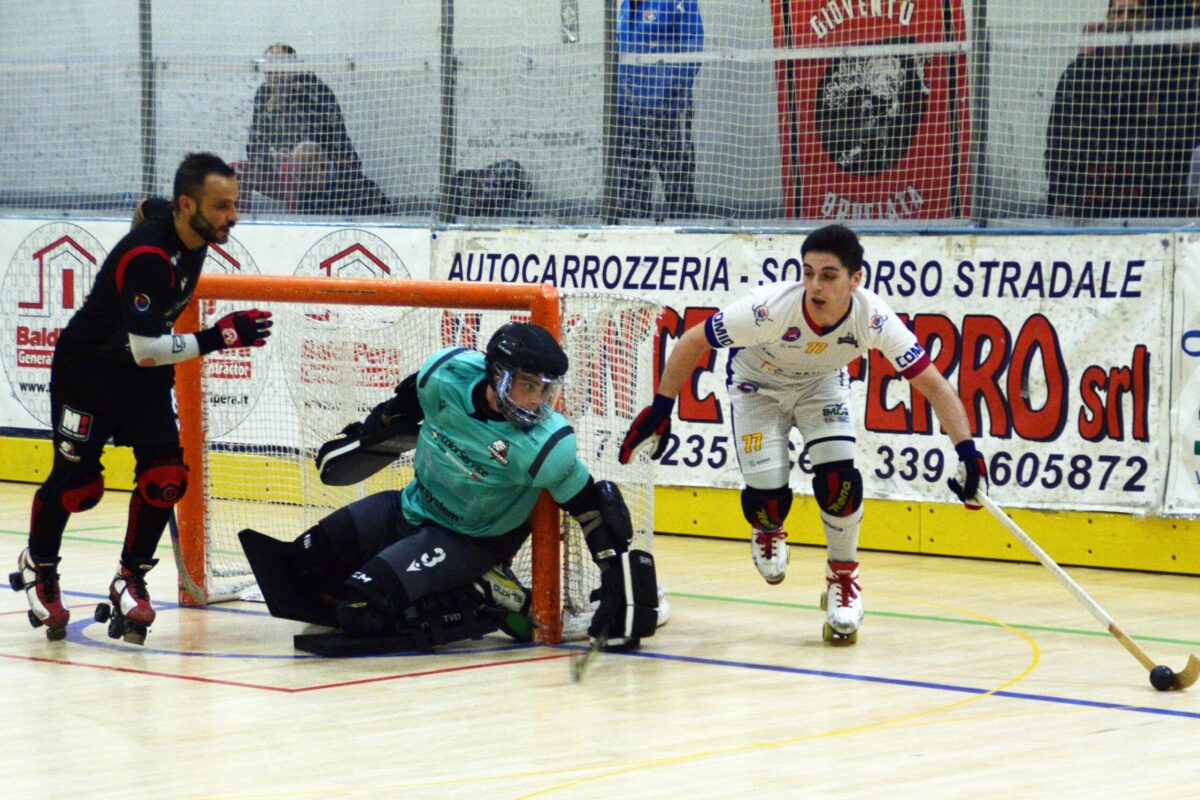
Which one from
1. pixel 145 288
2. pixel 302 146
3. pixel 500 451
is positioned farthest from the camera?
pixel 302 146

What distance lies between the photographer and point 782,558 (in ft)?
22.9

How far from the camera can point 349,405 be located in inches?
298

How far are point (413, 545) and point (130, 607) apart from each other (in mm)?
1031

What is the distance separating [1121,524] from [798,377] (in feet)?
8.05

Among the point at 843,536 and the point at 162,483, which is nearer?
the point at 162,483

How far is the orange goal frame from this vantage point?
6.53m

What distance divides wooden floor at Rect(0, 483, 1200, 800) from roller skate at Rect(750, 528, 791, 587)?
0.22 metres

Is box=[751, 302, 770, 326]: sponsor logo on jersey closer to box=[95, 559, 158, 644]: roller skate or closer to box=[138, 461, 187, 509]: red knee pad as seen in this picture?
box=[138, 461, 187, 509]: red knee pad

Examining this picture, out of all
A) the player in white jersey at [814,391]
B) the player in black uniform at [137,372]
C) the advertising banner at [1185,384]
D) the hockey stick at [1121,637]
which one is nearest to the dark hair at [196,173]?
the player in black uniform at [137,372]

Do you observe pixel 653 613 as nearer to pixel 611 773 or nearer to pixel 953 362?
pixel 611 773

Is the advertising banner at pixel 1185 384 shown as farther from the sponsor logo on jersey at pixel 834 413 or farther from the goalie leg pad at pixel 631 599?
the goalie leg pad at pixel 631 599

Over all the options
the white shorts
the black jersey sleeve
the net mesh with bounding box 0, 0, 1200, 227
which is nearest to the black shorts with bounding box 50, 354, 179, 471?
the black jersey sleeve

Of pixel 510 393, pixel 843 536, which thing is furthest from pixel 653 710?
pixel 843 536

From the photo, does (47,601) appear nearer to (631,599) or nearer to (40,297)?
(631,599)
